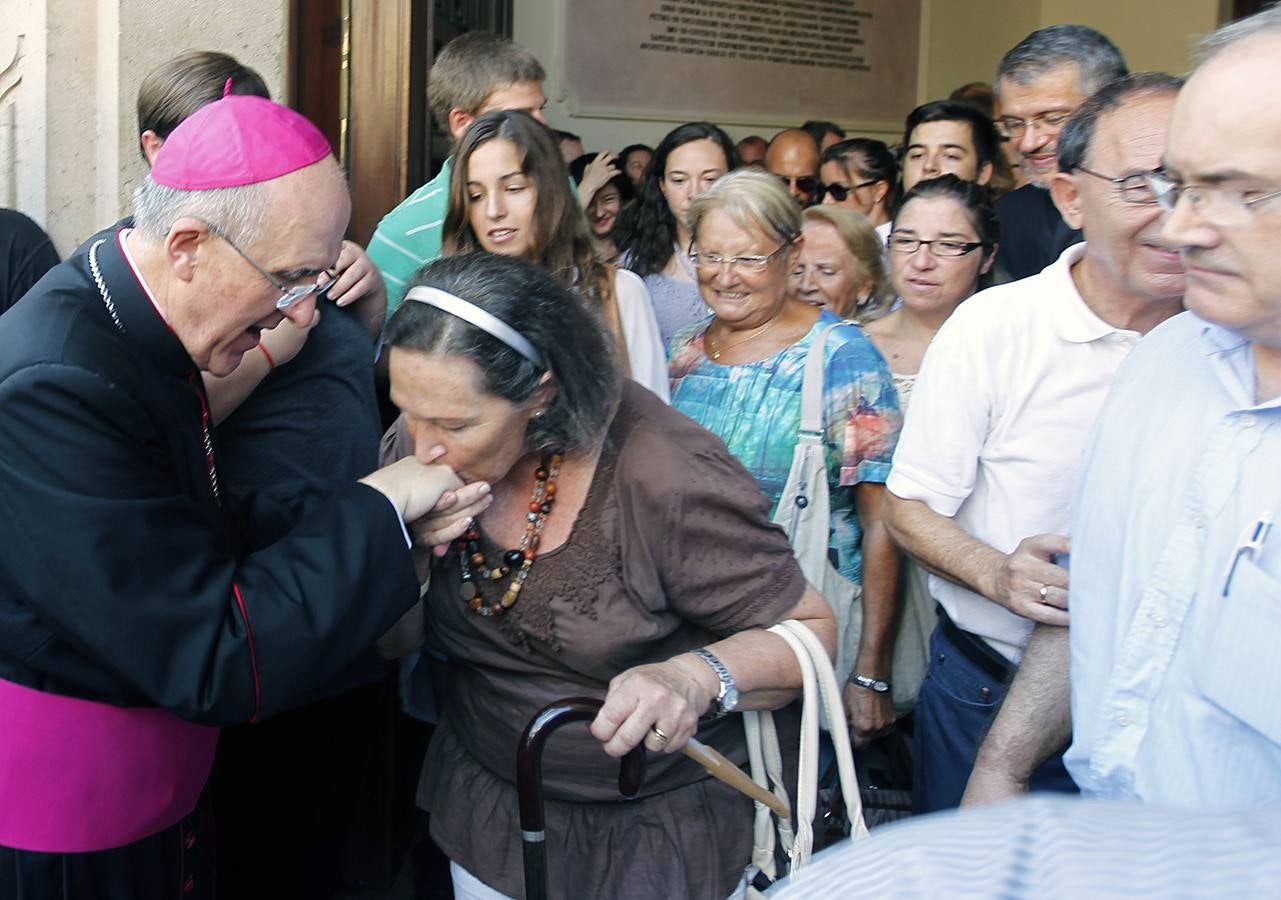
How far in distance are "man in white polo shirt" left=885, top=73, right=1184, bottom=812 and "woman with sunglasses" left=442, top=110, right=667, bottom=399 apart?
938 millimetres

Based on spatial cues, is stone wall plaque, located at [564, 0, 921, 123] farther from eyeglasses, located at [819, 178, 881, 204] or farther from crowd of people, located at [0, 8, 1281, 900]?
crowd of people, located at [0, 8, 1281, 900]

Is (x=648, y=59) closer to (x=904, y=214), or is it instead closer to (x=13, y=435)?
(x=904, y=214)

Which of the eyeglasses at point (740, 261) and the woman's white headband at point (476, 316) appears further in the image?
the eyeglasses at point (740, 261)

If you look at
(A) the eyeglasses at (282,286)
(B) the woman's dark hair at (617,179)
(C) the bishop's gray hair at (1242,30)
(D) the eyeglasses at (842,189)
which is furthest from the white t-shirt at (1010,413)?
(B) the woman's dark hair at (617,179)

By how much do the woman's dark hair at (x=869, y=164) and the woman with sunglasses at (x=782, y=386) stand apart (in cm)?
180

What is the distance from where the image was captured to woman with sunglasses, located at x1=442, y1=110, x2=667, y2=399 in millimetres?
3326

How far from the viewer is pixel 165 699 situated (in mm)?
1813

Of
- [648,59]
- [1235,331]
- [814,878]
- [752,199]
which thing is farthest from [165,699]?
[648,59]

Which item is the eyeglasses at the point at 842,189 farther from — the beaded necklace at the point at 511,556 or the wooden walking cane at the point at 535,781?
the wooden walking cane at the point at 535,781

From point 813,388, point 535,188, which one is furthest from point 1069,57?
point 535,188

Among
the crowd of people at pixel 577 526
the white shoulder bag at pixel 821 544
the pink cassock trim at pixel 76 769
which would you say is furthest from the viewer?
the white shoulder bag at pixel 821 544

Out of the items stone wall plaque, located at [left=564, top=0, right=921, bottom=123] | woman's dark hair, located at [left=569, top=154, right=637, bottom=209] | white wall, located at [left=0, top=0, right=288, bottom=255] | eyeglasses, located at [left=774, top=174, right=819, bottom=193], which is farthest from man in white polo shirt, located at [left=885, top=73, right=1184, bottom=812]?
stone wall plaque, located at [left=564, top=0, right=921, bottom=123]

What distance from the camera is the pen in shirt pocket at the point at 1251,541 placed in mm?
1568

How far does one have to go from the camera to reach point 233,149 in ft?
6.41
